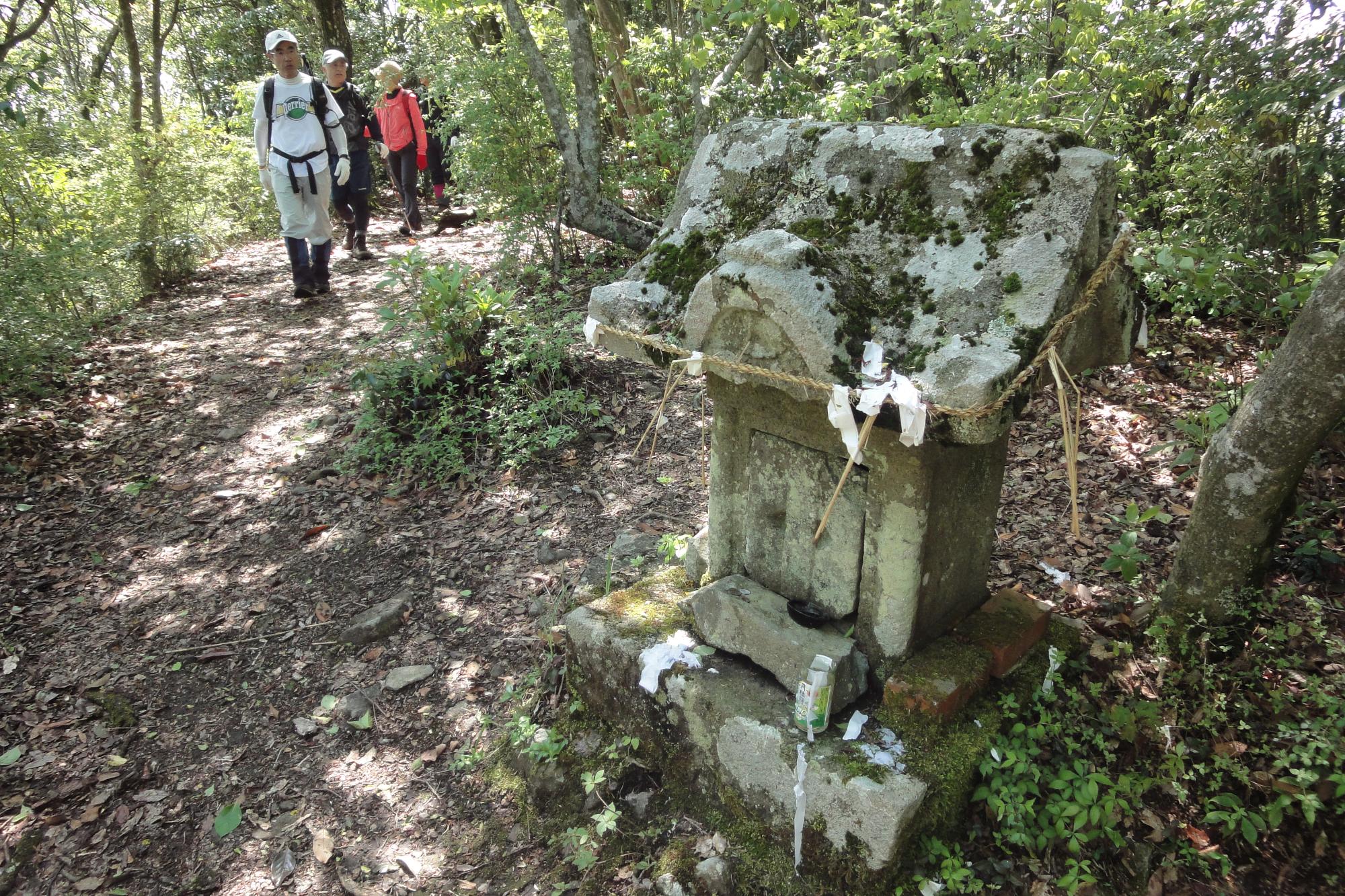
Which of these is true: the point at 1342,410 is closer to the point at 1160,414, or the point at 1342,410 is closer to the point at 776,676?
the point at 776,676

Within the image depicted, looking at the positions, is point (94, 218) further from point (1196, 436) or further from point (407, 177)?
point (1196, 436)

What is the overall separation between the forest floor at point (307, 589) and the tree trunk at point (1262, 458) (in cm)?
45

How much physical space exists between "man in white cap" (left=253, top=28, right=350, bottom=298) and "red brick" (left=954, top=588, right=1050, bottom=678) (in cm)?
664

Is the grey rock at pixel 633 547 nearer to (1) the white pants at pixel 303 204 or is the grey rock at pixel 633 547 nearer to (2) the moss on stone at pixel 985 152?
(2) the moss on stone at pixel 985 152

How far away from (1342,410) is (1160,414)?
99.0 inches

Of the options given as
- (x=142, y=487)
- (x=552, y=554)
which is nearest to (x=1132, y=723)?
(x=552, y=554)

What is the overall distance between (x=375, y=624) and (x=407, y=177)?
703 centimetres

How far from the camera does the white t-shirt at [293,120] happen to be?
6562mm

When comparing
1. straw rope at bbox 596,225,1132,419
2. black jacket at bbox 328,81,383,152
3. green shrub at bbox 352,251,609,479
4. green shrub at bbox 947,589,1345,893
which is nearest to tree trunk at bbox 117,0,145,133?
black jacket at bbox 328,81,383,152

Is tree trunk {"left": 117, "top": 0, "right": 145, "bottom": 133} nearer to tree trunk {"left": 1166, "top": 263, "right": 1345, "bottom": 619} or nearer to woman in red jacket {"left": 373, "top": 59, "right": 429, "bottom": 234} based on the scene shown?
woman in red jacket {"left": 373, "top": 59, "right": 429, "bottom": 234}

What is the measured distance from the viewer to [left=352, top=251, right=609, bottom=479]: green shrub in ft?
16.6

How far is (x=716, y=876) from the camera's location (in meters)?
2.46

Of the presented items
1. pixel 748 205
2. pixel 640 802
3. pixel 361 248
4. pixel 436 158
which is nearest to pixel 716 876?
pixel 640 802

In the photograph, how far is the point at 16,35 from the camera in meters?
5.51
